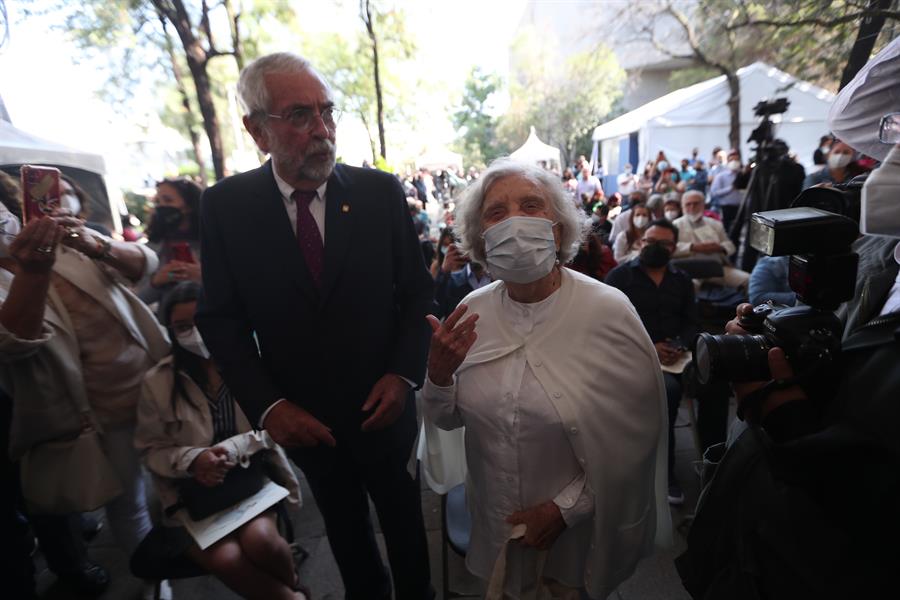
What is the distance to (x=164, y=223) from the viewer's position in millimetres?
3320

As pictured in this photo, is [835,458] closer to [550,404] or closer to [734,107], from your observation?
[550,404]

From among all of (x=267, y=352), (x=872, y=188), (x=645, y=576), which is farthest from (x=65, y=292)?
(x=645, y=576)

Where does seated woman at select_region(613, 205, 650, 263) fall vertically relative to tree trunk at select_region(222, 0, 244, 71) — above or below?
below

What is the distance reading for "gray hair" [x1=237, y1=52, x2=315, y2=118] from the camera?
62.6 inches

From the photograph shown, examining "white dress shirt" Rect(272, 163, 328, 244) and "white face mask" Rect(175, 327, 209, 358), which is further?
"white face mask" Rect(175, 327, 209, 358)

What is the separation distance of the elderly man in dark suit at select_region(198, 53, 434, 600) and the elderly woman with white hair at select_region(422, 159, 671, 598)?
29 cm

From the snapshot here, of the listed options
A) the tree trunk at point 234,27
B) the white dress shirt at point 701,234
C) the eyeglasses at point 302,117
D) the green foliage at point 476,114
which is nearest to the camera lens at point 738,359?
the eyeglasses at point 302,117

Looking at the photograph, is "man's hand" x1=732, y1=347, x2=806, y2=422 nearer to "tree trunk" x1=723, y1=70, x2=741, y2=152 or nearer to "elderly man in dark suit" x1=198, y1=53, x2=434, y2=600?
"elderly man in dark suit" x1=198, y1=53, x2=434, y2=600

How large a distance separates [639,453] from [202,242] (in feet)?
5.51

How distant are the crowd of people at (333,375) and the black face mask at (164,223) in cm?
96

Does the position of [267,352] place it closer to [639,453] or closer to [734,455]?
[639,453]

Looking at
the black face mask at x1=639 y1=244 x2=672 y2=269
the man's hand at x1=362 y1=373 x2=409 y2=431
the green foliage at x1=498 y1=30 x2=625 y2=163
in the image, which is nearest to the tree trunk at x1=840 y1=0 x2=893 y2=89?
the black face mask at x1=639 y1=244 x2=672 y2=269

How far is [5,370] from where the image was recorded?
6.58ft

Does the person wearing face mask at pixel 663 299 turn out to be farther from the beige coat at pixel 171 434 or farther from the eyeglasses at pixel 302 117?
the beige coat at pixel 171 434
